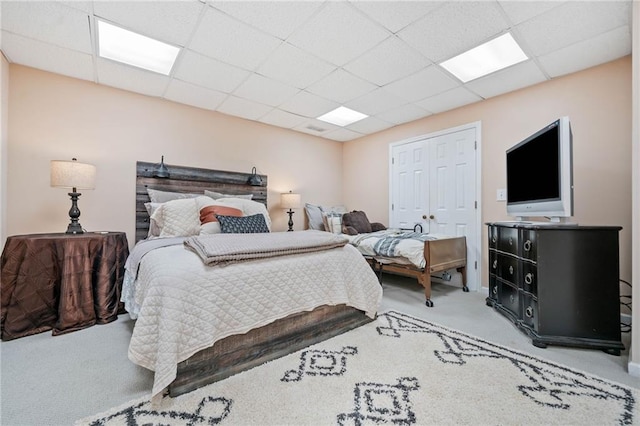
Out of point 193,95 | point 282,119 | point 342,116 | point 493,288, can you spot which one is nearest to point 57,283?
point 193,95

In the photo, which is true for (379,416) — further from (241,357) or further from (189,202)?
(189,202)

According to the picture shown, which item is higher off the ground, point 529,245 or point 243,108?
point 243,108

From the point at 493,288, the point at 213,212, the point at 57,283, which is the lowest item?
the point at 493,288

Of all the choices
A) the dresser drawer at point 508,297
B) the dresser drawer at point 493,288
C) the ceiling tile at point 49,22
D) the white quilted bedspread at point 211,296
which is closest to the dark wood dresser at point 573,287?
the dresser drawer at point 508,297

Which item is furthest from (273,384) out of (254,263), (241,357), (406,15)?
(406,15)

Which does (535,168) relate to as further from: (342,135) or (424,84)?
(342,135)

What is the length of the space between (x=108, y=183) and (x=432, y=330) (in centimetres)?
360

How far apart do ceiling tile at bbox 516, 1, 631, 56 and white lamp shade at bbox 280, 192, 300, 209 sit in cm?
311

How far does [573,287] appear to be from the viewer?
1.92 metres

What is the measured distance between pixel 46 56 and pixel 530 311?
461 cm

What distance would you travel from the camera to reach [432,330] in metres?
2.20

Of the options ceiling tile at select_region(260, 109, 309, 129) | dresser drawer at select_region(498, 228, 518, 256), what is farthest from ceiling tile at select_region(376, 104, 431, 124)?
dresser drawer at select_region(498, 228, 518, 256)

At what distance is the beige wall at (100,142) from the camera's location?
2.60m

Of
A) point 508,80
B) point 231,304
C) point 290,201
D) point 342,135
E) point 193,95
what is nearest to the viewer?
point 231,304
